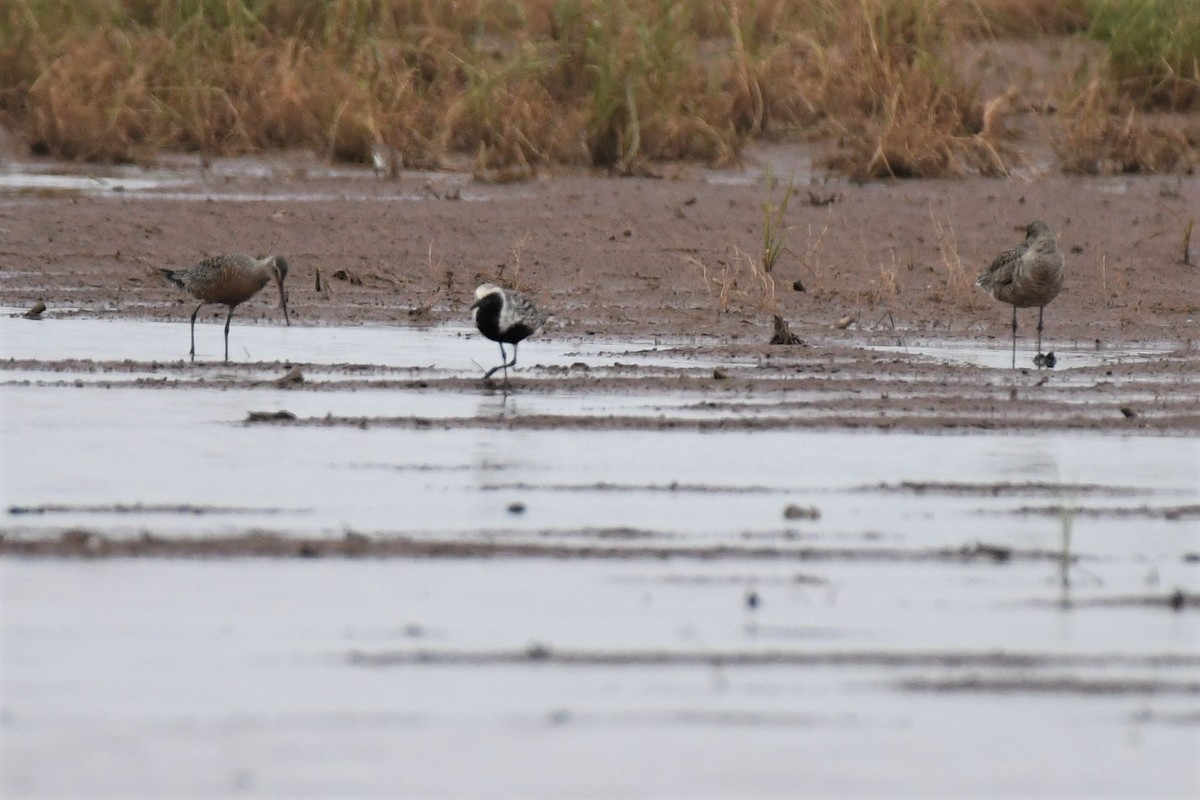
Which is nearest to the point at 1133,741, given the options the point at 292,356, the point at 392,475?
the point at 392,475

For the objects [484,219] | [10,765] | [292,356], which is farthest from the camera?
[484,219]

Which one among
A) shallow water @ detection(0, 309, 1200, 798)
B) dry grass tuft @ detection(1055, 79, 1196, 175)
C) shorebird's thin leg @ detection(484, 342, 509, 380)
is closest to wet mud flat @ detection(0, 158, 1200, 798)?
shallow water @ detection(0, 309, 1200, 798)

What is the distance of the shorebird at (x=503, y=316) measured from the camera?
37.8ft

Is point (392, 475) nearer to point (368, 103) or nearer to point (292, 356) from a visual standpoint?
point (292, 356)

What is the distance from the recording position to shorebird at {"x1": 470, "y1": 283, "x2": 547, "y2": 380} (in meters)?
11.5

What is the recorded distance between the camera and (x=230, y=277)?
1287 centimetres

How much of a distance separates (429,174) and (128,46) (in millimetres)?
3539

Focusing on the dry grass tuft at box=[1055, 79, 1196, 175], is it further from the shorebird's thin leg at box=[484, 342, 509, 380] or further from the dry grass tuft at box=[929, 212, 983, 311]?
the shorebird's thin leg at box=[484, 342, 509, 380]

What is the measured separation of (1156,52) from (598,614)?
15712 mm

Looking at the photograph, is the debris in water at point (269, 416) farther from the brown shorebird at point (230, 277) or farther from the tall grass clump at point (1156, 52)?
the tall grass clump at point (1156, 52)

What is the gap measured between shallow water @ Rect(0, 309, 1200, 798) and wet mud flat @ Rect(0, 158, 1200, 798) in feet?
0.06

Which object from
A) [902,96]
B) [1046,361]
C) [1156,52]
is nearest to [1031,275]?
[1046,361]

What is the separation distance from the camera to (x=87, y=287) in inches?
582

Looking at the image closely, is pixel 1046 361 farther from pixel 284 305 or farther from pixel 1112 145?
pixel 1112 145
